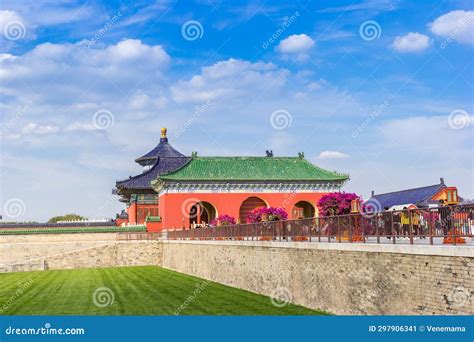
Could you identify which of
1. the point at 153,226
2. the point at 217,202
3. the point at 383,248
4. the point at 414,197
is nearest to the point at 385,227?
the point at 383,248

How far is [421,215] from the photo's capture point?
1229 centimetres

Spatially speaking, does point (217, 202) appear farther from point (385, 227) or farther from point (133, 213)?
point (385, 227)

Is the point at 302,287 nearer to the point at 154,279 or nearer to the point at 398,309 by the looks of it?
the point at 398,309

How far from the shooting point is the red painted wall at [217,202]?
157ft

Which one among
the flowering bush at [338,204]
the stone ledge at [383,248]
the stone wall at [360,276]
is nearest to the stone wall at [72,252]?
the flowering bush at [338,204]

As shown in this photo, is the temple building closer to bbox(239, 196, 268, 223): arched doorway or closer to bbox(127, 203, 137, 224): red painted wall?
bbox(239, 196, 268, 223): arched doorway

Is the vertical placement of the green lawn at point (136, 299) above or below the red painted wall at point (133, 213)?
below

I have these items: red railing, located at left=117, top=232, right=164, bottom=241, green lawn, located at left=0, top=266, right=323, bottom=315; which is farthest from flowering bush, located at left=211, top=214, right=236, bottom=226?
green lawn, located at left=0, top=266, right=323, bottom=315

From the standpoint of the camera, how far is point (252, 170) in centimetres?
5066

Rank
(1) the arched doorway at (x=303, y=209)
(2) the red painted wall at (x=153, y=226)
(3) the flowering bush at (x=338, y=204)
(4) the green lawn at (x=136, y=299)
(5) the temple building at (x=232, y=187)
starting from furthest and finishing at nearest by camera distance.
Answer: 1. (1) the arched doorway at (x=303, y=209)
2. (2) the red painted wall at (x=153, y=226)
3. (5) the temple building at (x=232, y=187)
4. (3) the flowering bush at (x=338, y=204)
5. (4) the green lawn at (x=136, y=299)

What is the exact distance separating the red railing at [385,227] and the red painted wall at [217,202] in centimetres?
2492

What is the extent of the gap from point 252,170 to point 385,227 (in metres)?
36.9

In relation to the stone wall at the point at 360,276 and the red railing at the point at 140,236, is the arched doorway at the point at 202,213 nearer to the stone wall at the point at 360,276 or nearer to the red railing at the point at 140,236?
the red railing at the point at 140,236

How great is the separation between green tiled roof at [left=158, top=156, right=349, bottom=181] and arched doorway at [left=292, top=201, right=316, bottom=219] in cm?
227
